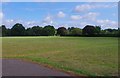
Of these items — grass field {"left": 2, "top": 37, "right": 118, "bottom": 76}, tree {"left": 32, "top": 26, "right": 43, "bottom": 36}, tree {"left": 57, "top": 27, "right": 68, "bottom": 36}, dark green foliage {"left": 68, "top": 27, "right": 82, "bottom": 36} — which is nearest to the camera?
grass field {"left": 2, "top": 37, "right": 118, "bottom": 76}

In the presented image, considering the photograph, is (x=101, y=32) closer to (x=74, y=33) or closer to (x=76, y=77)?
(x=74, y=33)

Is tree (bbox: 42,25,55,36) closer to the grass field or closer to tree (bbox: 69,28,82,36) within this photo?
tree (bbox: 69,28,82,36)

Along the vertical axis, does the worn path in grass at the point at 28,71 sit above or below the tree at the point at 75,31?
below

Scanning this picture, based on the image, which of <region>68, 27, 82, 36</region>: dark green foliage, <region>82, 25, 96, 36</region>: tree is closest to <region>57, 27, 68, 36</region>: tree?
<region>68, 27, 82, 36</region>: dark green foliage

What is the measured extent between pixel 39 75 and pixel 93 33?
307 ft

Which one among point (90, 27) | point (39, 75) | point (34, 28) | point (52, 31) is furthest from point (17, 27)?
point (39, 75)

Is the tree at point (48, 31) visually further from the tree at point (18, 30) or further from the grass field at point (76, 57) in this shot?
the grass field at point (76, 57)

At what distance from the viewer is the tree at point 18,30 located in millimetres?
100412

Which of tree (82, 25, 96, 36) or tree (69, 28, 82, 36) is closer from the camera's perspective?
tree (82, 25, 96, 36)

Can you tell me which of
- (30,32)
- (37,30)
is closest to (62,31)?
(30,32)

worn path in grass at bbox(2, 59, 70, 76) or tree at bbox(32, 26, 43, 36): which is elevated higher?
tree at bbox(32, 26, 43, 36)

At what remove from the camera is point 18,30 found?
336ft

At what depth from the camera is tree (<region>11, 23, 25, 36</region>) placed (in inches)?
3953

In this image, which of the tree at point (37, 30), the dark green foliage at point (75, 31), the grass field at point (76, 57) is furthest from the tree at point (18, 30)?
the grass field at point (76, 57)
